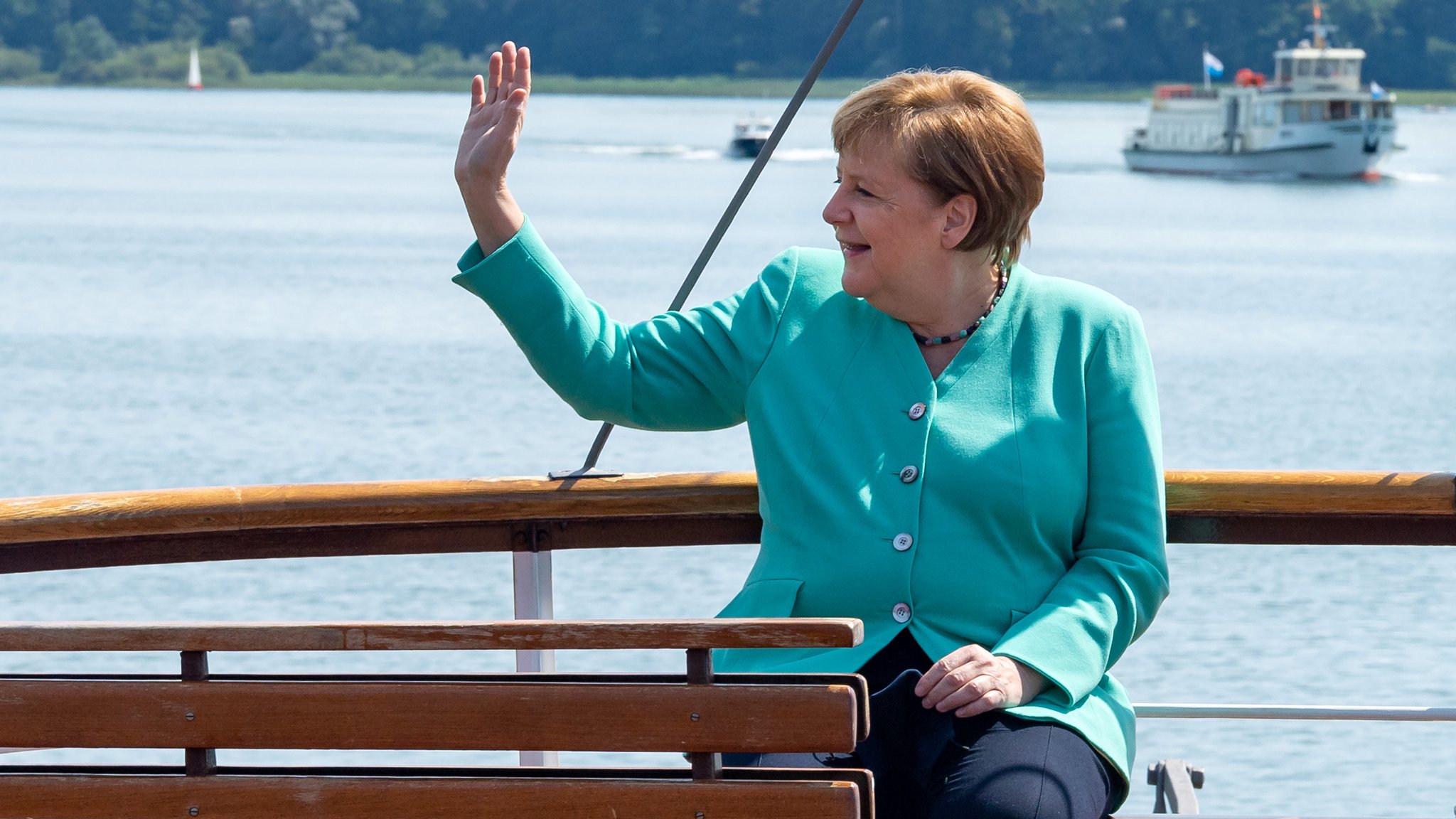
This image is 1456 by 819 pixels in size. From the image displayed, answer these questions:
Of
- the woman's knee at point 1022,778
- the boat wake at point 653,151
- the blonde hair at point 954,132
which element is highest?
the blonde hair at point 954,132

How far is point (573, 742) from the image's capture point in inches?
67.5

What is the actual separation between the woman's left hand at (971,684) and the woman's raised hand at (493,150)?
68 cm

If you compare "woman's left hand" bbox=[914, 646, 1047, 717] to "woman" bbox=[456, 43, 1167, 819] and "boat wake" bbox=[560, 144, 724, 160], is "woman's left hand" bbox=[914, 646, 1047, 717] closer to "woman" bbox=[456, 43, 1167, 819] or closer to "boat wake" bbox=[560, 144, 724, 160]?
"woman" bbox=[456, 43, 1167, 819]

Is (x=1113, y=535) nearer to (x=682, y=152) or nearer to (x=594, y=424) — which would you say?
(x=594, y=424)

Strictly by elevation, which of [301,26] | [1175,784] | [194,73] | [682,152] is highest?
[1175,784]

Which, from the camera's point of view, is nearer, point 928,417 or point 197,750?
point 197,750

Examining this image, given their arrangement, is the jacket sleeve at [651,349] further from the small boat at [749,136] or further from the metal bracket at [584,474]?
the small boat at [749,136]

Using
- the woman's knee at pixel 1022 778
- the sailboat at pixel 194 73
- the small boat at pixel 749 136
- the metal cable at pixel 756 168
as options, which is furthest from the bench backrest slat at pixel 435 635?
the sailboat at pixel 194 73

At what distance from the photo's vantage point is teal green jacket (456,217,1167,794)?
218cm

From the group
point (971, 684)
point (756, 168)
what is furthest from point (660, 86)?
point (971, 684)

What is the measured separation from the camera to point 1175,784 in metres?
2.79

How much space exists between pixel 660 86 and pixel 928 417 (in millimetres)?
86420

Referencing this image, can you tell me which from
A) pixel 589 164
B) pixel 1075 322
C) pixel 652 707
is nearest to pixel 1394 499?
pixel 1075 322

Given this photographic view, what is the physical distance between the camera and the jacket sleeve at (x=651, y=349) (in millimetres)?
2283
